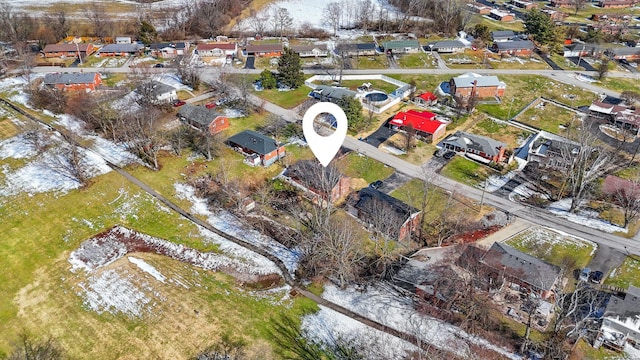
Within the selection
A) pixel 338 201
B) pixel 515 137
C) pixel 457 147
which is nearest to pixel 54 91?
pixel 338 201

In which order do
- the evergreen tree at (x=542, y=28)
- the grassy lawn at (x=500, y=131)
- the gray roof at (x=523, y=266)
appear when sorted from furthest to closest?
the evergreen tree at (x=542, y=28) < the grassy lawn at (x=500, y=131) < the gray roof at (x=523, y=266)

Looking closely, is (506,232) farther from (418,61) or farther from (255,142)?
(418,61)

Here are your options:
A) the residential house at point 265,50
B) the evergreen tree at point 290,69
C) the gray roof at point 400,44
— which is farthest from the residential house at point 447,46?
the evergreen tree at point 290,69

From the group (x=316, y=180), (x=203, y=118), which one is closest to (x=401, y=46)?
(x=203, y=118)

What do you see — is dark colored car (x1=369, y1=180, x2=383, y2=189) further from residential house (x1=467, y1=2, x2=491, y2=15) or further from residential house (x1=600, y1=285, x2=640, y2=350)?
residential house (x1=467, y1=2, x2=491, y2=15)

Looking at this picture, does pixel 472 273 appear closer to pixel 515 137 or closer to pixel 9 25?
pixel 515 137

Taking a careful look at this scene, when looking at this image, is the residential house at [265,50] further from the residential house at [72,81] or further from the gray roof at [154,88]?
the residential house at [72,81]
